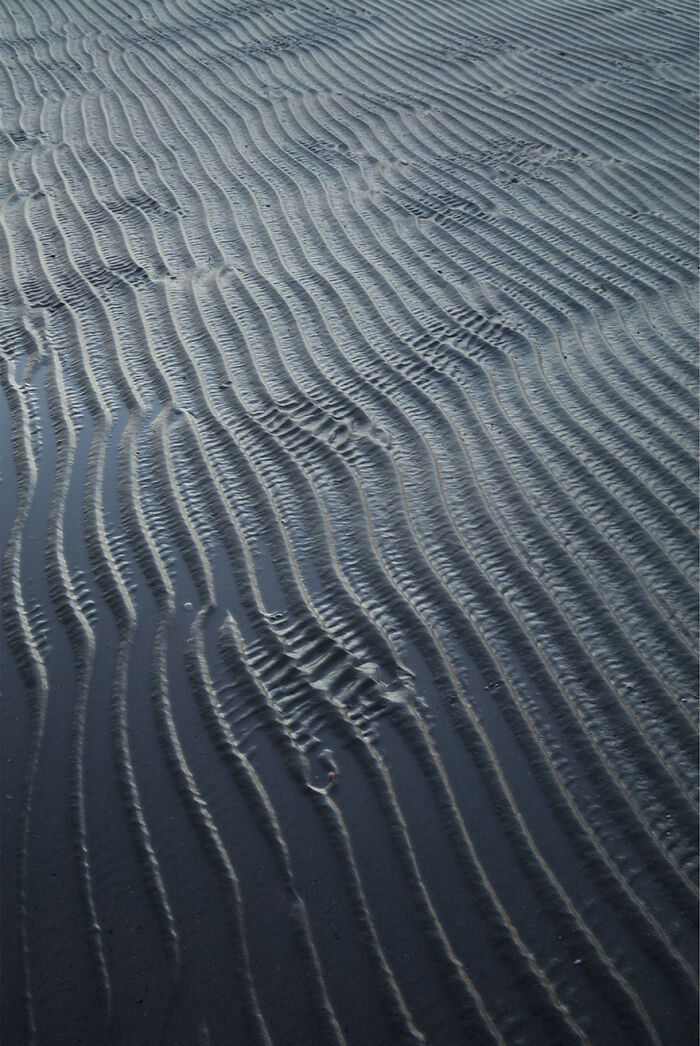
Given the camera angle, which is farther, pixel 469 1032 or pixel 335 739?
pixel 335 739

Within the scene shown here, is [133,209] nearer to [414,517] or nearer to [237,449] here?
[237,449]

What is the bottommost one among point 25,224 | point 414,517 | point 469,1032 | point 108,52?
point 469,1032

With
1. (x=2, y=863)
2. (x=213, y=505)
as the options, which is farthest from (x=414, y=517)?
(x=2, y=863)

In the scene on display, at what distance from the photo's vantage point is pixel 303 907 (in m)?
2.00

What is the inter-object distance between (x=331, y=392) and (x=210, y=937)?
2190 millimetres

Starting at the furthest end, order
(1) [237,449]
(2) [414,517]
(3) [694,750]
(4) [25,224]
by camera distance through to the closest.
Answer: (4) [25,224], (1) [237,449], (2) [414,517], (3) [694,750]

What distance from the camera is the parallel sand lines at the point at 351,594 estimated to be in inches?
75.5

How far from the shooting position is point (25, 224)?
4918mm

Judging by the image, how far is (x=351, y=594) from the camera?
9.03 feet

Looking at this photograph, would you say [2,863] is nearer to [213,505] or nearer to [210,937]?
[210,937]

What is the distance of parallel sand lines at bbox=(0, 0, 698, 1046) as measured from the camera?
192 cm

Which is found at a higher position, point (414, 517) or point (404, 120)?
point (404, 120)

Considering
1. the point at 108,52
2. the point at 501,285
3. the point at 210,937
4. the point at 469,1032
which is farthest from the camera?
the point at 108,52

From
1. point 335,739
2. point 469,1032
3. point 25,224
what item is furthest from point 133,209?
point 469,1032
